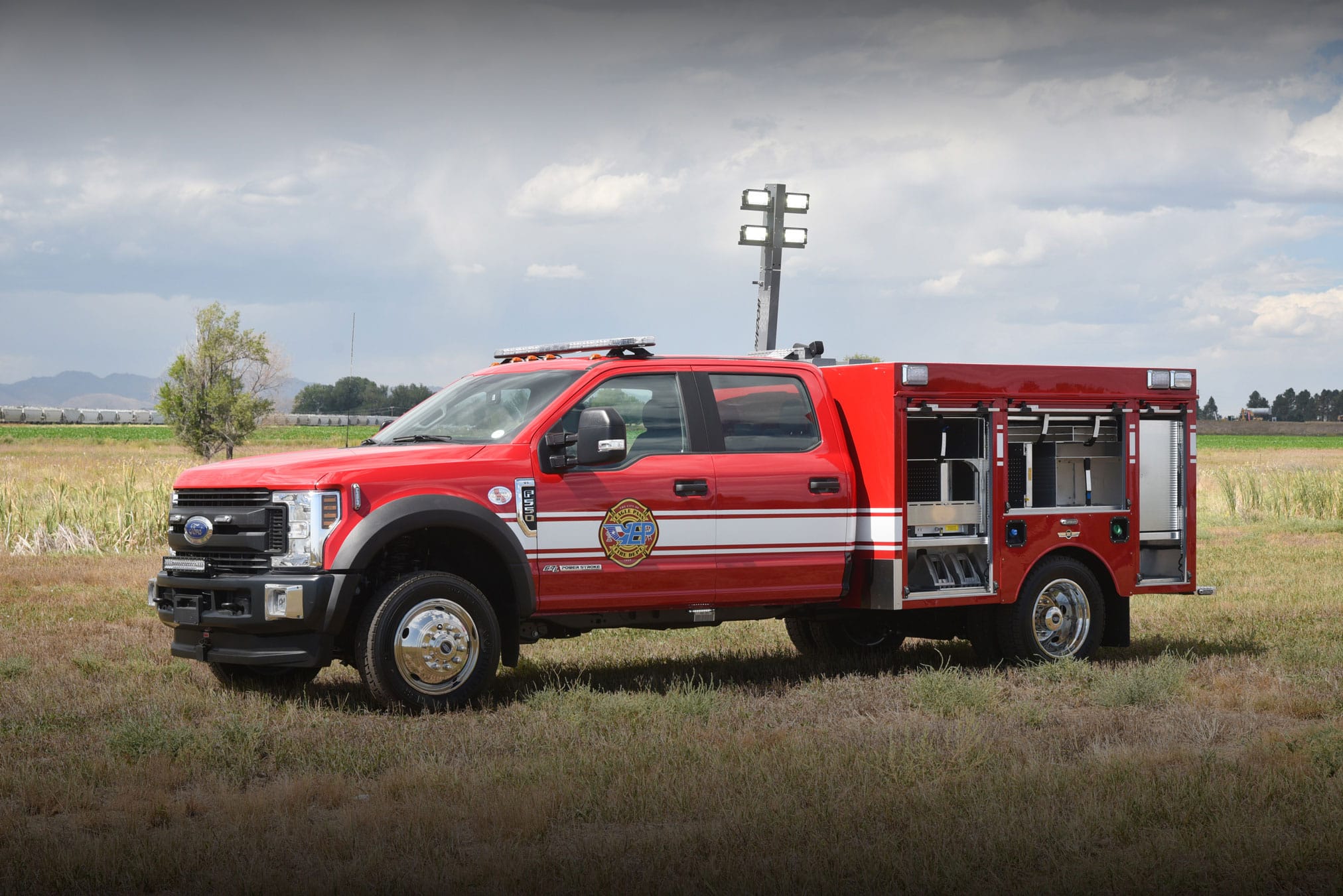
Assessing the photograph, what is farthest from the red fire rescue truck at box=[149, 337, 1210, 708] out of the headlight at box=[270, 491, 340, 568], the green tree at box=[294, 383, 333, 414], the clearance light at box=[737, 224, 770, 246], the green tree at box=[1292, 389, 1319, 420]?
the green tree at box=[1292, 389, 1319, 420]

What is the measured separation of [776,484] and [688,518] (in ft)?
2.23

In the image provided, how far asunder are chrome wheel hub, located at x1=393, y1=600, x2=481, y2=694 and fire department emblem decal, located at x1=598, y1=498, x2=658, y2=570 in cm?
95

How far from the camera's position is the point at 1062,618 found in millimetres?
10570

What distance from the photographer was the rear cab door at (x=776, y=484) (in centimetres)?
916

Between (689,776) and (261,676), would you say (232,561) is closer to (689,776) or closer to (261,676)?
(261,676)

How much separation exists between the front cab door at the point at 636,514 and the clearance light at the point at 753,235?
12887mm

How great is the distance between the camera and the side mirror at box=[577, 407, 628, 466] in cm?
837

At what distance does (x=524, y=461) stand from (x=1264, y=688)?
15.7 ft

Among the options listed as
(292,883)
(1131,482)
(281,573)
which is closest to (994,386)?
(1131,482)

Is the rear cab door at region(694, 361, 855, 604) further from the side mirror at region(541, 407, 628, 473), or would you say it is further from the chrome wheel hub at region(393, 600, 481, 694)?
the chrome wheel hub at region(393, 600, 481, 694)

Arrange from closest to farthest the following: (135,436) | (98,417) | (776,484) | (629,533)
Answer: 1. (629,533)
2. (776,484)
3. (135,436)
4. (98,417)

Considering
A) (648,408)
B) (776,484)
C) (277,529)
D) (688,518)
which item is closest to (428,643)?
→ (277,529)

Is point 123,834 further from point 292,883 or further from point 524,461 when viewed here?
point 524,461

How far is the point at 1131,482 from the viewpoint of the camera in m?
10.9
